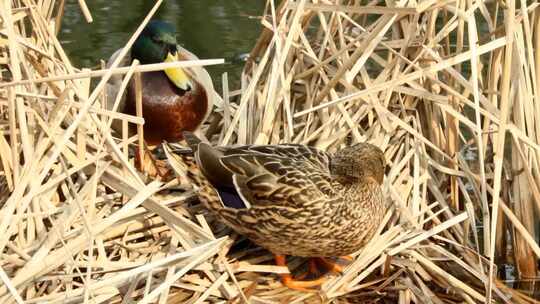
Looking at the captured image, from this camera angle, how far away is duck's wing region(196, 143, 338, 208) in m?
4.06

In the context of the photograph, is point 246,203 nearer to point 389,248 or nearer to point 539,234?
point 389,248

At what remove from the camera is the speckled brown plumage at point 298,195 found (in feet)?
13.2

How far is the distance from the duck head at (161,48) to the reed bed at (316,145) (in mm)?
455

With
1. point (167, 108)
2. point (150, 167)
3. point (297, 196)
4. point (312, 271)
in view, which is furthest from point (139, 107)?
point (312, 271)

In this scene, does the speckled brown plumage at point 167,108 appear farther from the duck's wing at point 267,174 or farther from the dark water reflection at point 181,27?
the dark water reflection at point 181,27

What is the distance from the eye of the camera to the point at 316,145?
15.3ft

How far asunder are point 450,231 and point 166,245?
4.11ft

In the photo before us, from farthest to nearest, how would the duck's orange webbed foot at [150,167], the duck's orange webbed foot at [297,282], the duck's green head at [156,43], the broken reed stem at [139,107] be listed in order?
the duck's green head at [156,43], the duck's orange webbed foot at [150,167], the broken reed stem at [139,107], the duck's orange webbed foot at [297,282]

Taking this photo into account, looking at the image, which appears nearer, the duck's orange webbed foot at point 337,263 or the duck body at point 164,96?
the duck's orange webbed foot at point 337,263

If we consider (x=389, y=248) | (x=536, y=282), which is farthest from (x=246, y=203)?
(x=536, y=282)

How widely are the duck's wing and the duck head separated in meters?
0.99

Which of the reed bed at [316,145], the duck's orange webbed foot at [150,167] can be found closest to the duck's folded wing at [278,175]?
the reed bed at [316,145]

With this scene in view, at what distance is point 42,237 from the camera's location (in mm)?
4035

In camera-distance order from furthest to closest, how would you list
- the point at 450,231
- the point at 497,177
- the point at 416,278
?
1. the point at 450,231
2. the point at 416,278
3. the point at 497,177
